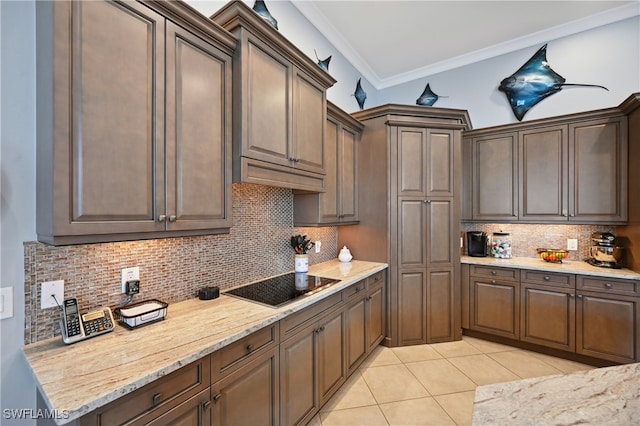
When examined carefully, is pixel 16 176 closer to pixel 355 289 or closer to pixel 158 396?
pixel 158 396

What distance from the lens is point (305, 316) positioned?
1.78 m

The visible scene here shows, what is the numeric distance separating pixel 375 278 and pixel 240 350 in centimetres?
176

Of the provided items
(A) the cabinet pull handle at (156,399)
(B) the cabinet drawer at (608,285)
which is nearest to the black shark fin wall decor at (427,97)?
(B) the cabinet drawer at (608,285)

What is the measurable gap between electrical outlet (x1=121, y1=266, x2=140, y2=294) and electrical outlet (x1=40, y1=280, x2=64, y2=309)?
0.24 meters

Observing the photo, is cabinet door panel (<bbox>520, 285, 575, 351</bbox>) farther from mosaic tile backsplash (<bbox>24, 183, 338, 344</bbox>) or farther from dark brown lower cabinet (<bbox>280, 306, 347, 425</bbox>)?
mosaic tile backsplash (<bbox>24, 183, 338, 344</bbox>)

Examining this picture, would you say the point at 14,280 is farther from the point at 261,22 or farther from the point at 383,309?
the point at 383,309

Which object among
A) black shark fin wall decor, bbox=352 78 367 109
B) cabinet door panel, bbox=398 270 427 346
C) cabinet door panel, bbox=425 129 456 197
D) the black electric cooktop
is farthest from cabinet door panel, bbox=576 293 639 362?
black shark fin wall decor, bbox=352 78 367 109

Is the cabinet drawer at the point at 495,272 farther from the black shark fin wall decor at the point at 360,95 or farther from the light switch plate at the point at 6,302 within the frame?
the light switch plate at the point at 6,302

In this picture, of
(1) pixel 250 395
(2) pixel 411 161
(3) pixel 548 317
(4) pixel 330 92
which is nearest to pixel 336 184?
(2) pixel 411 161

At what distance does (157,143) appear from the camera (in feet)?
4.16

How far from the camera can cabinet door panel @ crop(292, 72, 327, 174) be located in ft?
6.68

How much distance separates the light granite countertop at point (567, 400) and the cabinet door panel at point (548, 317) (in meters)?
2.28

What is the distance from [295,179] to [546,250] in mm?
3041

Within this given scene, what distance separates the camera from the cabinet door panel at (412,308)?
2.98 m
